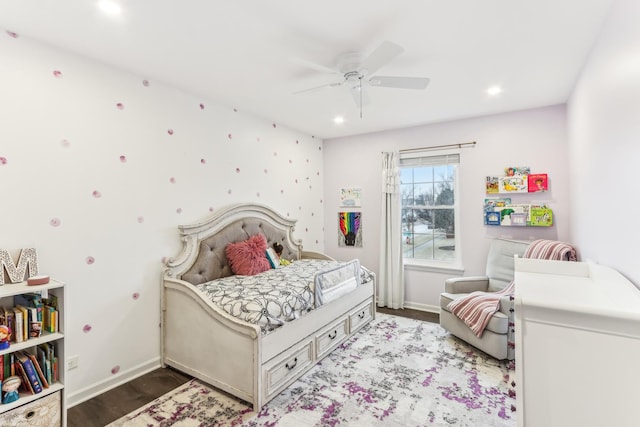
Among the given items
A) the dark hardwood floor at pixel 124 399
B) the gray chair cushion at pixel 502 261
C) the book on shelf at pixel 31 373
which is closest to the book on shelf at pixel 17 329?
the book on shelf at pixel 31 373

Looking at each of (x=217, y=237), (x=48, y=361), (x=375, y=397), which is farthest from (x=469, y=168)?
(x=48, y=361)

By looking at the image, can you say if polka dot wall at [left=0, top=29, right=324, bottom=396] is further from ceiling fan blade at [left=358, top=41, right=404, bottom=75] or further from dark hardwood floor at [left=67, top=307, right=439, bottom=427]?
ceiling fan blade at [left=358, top=41, right=404, bottom=75]

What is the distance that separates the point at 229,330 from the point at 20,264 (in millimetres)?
1320

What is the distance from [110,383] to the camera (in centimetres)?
233

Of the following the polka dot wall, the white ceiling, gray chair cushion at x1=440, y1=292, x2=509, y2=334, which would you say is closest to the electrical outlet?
the polka dot wall

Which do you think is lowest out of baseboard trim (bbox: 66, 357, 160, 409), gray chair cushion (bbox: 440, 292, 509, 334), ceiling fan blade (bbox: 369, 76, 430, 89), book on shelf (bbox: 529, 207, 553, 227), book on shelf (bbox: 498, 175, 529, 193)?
baseboard trim (bbox: 66, 357, 160, 409)

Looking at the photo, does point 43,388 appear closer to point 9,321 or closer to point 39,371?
point 39,371

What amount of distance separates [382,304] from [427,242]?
3.49 feet

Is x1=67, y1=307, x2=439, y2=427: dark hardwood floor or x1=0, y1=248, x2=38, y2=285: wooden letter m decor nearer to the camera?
x1=0, y1=248, x2=38, y2=285: wooden letter m decor

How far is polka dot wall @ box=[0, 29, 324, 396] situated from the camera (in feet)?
6.42

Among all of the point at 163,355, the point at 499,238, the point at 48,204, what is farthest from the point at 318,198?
the point at 48,204

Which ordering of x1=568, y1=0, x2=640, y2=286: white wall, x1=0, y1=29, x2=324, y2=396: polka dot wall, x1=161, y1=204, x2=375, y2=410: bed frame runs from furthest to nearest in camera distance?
x1=161, y1=204, x2=375, y2=410: bed frame → x1=0, y1=29, x2=324, y2=396: polka dot wall → x1=568, y1=0, x2=640, y2=286: white wall

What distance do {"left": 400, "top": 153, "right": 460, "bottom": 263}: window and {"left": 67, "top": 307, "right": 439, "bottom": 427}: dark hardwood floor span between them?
312 centimetres

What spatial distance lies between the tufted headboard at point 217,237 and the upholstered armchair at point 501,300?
2.01 meters
